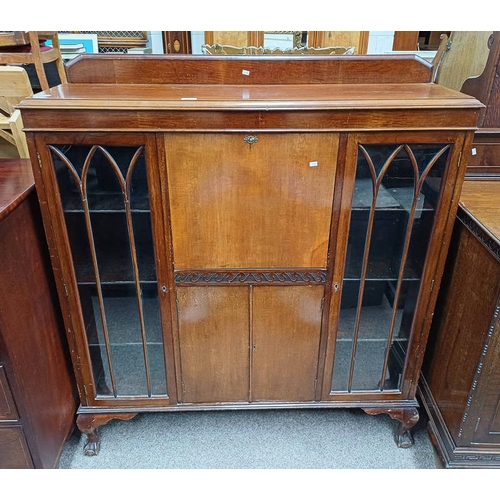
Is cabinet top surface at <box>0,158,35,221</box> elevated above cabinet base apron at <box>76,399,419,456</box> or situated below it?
above

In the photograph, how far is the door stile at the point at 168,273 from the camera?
0.93 m

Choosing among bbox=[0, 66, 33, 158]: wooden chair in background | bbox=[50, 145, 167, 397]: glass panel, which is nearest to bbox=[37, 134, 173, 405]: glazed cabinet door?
bbox=[50, 145, 167, 397]: glass panel

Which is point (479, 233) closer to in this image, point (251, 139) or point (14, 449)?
point (251, 139)

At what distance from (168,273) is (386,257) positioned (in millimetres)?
564

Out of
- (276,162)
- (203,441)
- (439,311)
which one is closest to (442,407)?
(439,311)

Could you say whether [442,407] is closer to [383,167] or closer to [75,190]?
[383,167]

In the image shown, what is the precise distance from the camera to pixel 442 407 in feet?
3.89

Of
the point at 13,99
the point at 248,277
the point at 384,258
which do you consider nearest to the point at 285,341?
the point at 248,277

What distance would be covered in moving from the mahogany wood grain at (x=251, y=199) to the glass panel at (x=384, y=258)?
96mm

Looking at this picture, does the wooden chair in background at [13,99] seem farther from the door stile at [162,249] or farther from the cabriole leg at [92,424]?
the cabriole leg at [92,424]

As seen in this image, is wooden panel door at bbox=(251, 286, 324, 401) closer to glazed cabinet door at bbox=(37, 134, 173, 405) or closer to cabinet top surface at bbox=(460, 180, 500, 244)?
glazed cabinet door at bbox=(37, 134, 173, 405)

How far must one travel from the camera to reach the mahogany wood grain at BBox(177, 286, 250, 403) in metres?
1.08

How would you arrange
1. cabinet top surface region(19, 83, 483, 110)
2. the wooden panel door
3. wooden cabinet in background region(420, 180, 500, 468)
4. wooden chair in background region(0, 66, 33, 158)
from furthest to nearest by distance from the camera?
wooden chair in background region(0, 66, 33, 158), the wooden panel door, wooden cabinet in background region(420, 180, 500, 468), cabinet top surface region(19, 83, 483, 110)

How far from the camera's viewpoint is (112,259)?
1068mm
